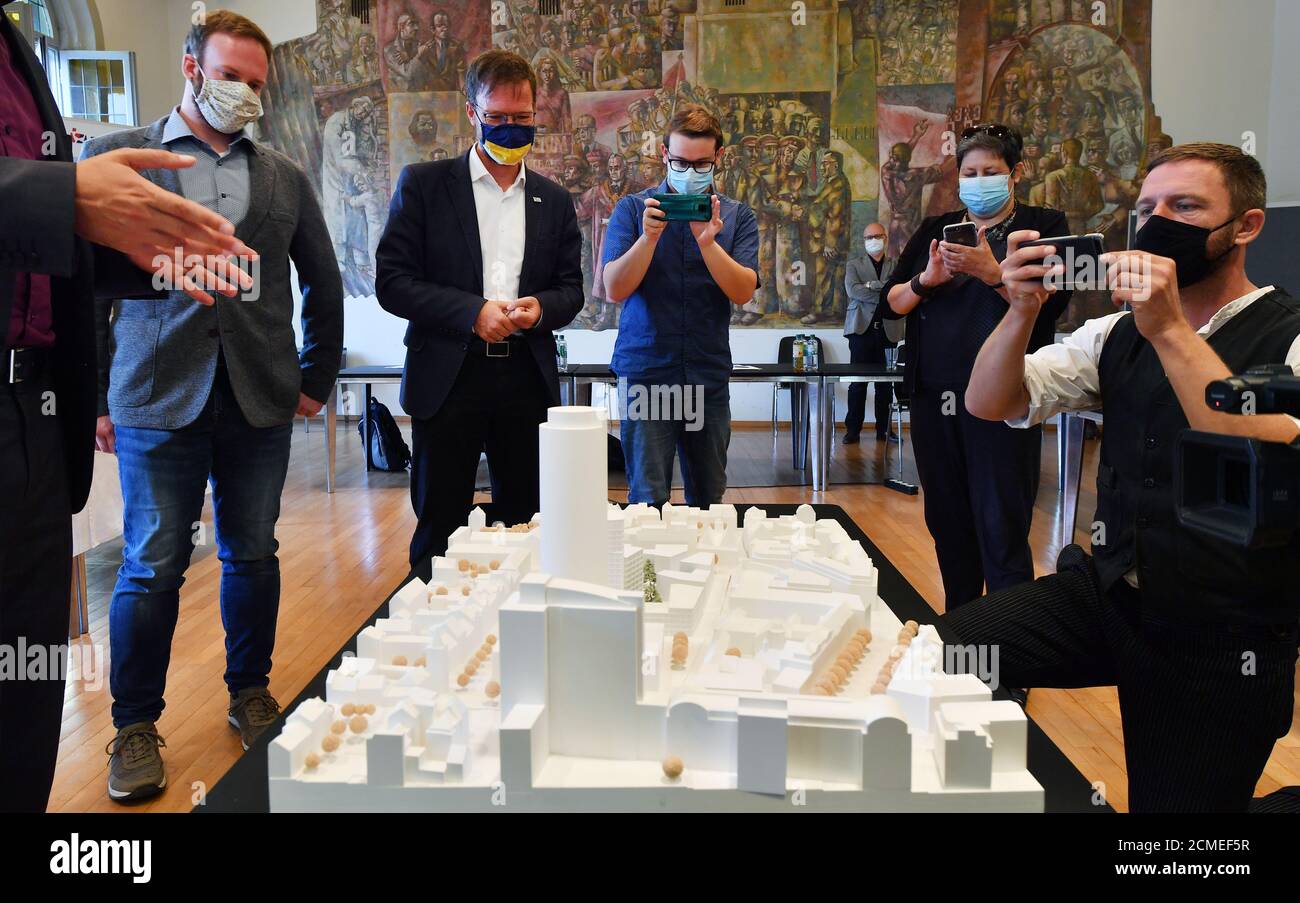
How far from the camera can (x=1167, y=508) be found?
6.13 ft

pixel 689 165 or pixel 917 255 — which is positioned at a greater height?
pixel 689 165

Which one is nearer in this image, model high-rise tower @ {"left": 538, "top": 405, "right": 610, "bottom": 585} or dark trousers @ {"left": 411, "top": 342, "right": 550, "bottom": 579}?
model high-rise tower @ {"left": 538, "top": 405, "right": 610, "bottom": 585}

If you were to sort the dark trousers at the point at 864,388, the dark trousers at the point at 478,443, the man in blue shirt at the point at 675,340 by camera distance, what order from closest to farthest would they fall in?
the dark trousers at the point at 478,443 → the man in blue shirt at the point at 675,340 → the dark trousers at the point at 864,388

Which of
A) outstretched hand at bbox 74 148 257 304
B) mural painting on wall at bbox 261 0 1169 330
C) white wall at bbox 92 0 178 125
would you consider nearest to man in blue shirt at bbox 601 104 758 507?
outstretched hand at bbox 74 148 257 304

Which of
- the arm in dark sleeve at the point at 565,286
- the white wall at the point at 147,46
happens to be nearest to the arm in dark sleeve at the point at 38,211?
the arm in dark sleeve at the point at 565,286

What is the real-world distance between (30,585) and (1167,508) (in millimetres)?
1963

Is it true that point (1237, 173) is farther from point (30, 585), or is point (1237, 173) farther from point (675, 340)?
point (30, 585)

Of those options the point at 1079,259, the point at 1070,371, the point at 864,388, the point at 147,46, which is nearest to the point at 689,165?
the point at 1070,371

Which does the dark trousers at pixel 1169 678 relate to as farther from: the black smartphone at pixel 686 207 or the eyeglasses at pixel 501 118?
the eyeglasses at pixel 501 118

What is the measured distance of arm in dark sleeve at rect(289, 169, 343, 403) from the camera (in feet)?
9.77

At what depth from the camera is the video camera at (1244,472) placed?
42.8 inches

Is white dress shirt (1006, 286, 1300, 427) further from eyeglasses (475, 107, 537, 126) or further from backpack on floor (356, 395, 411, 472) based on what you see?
backpack on floor (356, 395, 411, 472)

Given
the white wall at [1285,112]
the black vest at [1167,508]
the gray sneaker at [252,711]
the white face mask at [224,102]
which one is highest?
the white wall at [1285,112]
